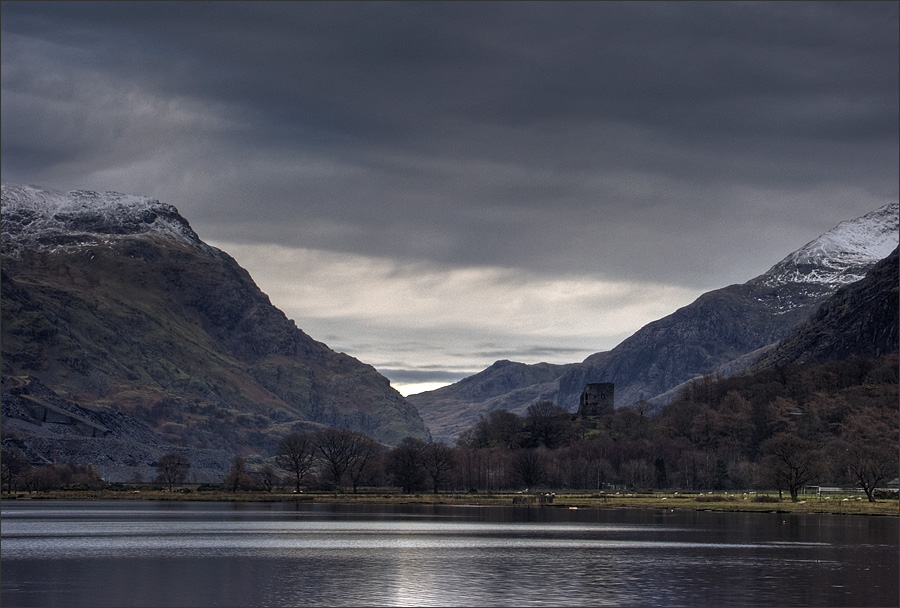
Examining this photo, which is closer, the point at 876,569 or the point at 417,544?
the point at 876,569

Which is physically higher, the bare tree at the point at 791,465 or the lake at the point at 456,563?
the bare tree at the point at 791,465

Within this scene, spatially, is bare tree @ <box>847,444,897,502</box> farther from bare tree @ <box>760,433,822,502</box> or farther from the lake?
the lake

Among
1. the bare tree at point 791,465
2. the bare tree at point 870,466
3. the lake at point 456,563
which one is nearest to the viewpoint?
the lake at point 456,563

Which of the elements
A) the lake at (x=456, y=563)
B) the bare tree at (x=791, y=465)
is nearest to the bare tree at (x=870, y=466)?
the bare tree at (x=791, y=465)

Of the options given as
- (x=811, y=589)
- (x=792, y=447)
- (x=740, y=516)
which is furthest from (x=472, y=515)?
(x=811, y=589)

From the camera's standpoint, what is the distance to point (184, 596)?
6153 cm

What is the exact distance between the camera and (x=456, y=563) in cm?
8262

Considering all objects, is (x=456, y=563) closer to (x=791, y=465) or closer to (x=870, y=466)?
(x=791, y=465)

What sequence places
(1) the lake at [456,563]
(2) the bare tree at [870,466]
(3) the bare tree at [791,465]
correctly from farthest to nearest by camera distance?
1. (3) the bare tree at [791,465]
2. (2) the bare tree at [870,466]
3. (1) the lake at [456,563]

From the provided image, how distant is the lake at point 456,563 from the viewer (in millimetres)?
61250

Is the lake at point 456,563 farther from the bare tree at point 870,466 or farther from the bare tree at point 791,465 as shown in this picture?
the bare tree at point 791,465

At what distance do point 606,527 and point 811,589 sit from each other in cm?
6751

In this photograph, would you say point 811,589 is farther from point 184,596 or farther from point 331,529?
point 331,529

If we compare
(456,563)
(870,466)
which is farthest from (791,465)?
(456,563)
